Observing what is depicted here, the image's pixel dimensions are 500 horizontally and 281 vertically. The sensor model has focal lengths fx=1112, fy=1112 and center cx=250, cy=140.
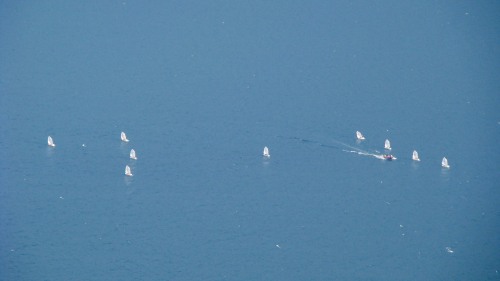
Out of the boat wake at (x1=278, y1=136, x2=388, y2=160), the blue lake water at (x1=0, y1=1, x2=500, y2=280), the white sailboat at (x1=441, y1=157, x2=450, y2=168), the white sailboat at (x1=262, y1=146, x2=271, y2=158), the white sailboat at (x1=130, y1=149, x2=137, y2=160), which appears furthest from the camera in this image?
the boat wake at (x1=278, y1=136, x2=388, y2=160)

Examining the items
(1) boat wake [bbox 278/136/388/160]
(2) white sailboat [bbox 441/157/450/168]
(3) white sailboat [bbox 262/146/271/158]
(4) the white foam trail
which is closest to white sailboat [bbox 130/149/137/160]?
(3) white sailboat [bbox 262/146/271/158]

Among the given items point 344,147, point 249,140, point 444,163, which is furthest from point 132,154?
point 444,163

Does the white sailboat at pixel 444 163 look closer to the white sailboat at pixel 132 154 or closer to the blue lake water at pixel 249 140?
the blue lake water at pixel 249 140

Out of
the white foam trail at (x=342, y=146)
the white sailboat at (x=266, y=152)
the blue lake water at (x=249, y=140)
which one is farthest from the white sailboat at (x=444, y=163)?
the white sailboat at (x=266, y=152)

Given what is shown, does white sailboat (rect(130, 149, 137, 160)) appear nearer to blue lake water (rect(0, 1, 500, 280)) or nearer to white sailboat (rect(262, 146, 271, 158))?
blue lake water (rect(0, 1, 500, 280))

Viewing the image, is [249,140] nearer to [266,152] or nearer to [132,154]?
[266,152]

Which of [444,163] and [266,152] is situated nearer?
[444,163]

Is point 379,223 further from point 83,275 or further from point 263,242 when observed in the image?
point 83,275

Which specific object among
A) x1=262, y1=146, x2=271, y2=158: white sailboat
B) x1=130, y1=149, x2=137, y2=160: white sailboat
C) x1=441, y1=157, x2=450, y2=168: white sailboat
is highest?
x1=441, y1=157, x2=450, y2=168: white sailboat
